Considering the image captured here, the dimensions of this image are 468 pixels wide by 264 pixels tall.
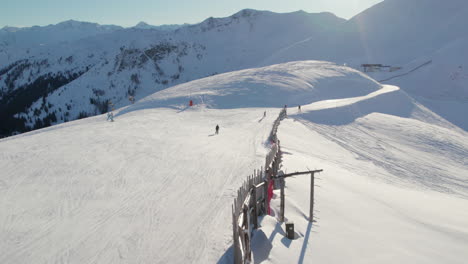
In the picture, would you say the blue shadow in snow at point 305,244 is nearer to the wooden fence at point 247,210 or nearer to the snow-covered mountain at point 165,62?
the wooden fence at point 247,210

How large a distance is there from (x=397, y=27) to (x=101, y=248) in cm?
12694

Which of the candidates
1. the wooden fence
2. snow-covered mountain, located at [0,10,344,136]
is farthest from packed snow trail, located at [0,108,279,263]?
snow-covered mountain, located at [0,10,344,136]

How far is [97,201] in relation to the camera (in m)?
11.3

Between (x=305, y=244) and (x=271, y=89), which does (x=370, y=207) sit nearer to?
(x=305, y=244)

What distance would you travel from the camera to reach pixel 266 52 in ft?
504

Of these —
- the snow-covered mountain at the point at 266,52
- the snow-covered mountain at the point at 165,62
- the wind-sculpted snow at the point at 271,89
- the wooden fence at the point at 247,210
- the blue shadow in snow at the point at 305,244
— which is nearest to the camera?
the wooden fence at the point at 247,210

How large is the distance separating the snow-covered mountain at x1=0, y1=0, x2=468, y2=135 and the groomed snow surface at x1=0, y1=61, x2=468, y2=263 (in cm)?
3438

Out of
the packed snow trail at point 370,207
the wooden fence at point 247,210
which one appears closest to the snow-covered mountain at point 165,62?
the packed snow trail at point 370,207

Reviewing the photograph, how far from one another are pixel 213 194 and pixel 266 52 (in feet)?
494

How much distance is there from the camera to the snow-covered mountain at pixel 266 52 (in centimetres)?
7456

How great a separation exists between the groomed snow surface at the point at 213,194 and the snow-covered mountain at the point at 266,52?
3438 cm

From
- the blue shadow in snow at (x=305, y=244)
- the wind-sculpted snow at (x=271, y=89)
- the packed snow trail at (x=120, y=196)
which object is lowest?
the blue shadow in snow at (x=305, y=244)

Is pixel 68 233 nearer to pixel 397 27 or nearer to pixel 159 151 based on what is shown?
pixel 159 151

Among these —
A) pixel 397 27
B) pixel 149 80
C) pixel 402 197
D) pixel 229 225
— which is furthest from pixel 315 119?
pixel 149 80
